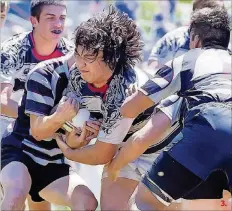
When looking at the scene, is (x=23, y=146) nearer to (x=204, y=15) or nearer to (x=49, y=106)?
(x=49, y=106)

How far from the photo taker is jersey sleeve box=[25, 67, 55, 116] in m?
3.88

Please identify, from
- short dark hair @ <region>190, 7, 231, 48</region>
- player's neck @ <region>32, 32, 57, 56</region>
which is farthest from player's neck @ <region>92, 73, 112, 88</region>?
player's neck @ <region>32, 32, 57, 56</region>

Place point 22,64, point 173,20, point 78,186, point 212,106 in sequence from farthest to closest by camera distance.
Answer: point 173,20, point 22,64, point 78,186, point 212,106

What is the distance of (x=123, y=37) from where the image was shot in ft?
12.4

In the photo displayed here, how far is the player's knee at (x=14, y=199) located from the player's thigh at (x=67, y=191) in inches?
6.8

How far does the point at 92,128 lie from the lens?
3865 millimetres

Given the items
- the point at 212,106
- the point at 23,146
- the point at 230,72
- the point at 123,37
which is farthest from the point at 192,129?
the point at 23,146

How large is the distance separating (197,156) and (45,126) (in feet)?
3.01

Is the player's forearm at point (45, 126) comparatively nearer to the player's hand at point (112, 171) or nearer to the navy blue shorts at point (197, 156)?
the player's hand at point (112, 171)

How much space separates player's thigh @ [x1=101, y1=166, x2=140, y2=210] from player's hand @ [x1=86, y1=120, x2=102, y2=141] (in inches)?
14.2

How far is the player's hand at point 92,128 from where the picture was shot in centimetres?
386

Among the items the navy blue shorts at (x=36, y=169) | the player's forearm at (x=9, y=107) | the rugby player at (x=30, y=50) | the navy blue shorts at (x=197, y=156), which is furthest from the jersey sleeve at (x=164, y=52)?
the navy blue shorts at (x=197, y=156)

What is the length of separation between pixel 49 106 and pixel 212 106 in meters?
A: 1.01

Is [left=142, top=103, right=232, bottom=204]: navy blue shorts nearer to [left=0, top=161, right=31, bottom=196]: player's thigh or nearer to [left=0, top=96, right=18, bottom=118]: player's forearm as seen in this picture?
[left=0, top=161, right=31, bottom=196]: player's thigh
